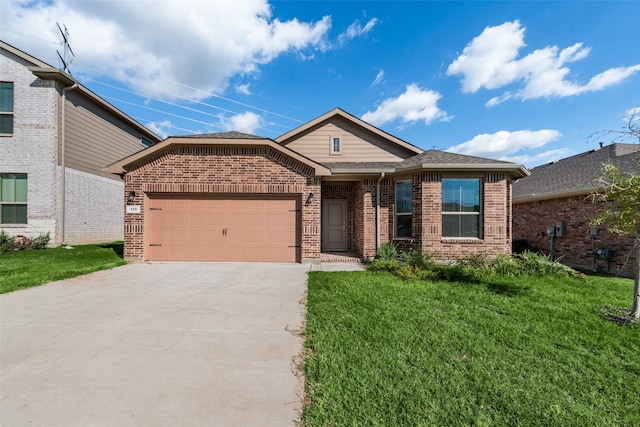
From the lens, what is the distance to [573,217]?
9.39 m

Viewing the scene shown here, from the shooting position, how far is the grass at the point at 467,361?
7.07ft

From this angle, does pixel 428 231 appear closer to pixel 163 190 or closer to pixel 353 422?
pixel 353 422

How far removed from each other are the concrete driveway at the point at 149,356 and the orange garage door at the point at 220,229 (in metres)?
3.22

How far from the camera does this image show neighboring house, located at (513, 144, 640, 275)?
8.27m

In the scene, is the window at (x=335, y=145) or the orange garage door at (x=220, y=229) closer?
the orange garage door at (x=220, y=229)

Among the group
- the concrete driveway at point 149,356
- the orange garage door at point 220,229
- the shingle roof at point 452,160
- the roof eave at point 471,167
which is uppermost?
the shingle roof at point 452,160


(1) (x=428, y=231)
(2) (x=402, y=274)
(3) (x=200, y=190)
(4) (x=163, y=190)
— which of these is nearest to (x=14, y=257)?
(4) (x=163, y=190)

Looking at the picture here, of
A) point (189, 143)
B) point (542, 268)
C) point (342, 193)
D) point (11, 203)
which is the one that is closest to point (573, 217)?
point (542, 268)

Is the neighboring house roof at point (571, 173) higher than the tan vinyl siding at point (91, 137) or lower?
lower

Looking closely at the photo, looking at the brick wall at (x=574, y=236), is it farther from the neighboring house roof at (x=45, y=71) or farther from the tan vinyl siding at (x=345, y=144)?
the neighboring house roof at (x=45, y=71)

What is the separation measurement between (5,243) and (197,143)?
8.31 m

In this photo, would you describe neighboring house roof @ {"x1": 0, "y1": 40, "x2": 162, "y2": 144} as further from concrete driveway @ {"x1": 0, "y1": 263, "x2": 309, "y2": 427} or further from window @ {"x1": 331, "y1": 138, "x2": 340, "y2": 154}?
window @ {"x1": 331, "y1": 138, "x2": 340, "y2": 154}

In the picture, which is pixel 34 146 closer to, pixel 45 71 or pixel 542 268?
pixel 45 71

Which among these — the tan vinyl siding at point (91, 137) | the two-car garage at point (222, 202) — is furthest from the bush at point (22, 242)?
the two-car garage at point (222, 202)
